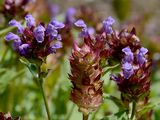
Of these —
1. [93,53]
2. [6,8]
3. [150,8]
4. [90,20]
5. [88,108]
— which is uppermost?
[150,8]

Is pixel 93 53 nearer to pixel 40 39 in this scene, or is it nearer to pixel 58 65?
pixel 40 39

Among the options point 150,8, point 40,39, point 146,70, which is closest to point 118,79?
point 146,70

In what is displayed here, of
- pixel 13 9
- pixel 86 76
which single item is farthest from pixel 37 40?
pixel 13 9

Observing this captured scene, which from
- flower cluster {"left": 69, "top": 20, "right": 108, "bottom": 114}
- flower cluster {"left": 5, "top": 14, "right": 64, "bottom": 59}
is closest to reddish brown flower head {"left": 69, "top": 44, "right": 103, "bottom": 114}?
flower cluster {"left": 69, "top": 20, "right": 108, "bottom": 114}

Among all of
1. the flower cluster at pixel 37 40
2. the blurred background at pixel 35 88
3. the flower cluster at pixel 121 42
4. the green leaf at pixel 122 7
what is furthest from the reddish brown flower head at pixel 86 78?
the green leaf at pixel 122 7

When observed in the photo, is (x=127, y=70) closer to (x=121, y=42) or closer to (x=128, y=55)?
(x=128, y=55)

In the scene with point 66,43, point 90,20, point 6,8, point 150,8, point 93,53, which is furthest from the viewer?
point 150,8

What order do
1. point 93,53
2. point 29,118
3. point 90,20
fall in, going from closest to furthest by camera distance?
point 93,53 < point 29,118 < point 90,20
